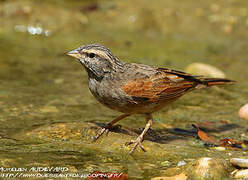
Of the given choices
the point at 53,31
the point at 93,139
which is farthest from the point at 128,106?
the point at 53,31

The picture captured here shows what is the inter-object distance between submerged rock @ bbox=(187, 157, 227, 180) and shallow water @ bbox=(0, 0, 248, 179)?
386 mm

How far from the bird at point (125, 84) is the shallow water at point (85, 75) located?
378 mm

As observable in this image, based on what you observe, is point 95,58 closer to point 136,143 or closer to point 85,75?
point 136,143

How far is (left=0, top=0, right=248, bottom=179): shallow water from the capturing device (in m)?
5.17

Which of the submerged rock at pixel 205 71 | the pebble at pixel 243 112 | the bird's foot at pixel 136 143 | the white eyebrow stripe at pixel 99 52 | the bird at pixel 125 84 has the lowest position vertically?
the bird's foot at pixel 136 143

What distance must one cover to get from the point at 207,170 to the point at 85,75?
185 inches

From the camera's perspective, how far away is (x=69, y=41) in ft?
35.5

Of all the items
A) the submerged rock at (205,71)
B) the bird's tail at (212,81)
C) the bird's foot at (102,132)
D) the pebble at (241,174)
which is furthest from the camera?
the submerged rock at (205,71)

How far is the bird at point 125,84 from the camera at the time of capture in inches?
228

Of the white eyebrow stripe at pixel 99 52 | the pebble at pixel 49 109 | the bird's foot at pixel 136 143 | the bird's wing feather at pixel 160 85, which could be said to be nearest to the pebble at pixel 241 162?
the bird's foot at pixel 136 143

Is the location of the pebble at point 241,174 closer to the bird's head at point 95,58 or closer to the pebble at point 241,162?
the pebble at point 241,162

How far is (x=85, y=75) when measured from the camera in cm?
880

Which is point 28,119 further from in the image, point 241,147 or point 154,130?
point 241,147

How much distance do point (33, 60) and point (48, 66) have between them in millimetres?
484
